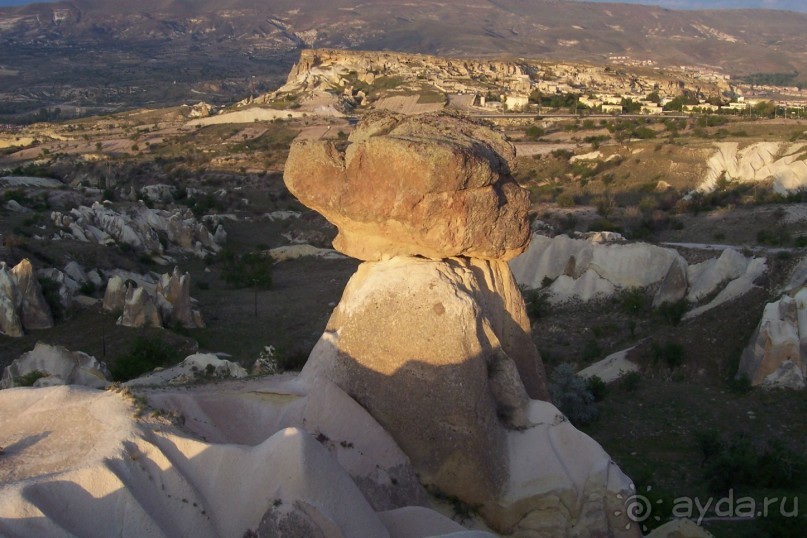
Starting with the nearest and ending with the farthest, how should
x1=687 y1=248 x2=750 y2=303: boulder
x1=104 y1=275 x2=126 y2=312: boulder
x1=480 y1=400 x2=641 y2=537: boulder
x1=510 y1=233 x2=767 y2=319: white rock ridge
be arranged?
x1=480 y1=400 x2=641 y2=537: boulder, x1=510 y1=233 x2=767 y2=319: white rock ridge, x1=687 y1=248 x2=750 y2=303: boulder, x1=104 y1=275 x2=126 y2=312: boulder

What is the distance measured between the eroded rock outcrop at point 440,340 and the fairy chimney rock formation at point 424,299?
11mm

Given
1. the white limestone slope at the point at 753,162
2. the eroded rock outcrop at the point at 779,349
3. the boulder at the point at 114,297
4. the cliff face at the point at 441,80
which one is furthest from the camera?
the cliff face at the point at 441,80

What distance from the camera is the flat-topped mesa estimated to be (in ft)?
20.3

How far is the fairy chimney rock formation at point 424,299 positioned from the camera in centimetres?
611

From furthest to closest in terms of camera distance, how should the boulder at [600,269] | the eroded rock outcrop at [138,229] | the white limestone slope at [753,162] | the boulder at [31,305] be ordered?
the white limestone slope at [753,162]
the eroded rock outcrop at [138,229]
the boulder at [600,269]
the boulder at [31,305]

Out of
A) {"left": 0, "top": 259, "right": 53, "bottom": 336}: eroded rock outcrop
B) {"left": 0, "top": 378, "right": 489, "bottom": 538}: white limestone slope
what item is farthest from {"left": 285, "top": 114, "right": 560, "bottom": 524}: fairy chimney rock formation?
{"left": 0, "top": 259, "right": 53, "bottom": 336}: eroded rock outcrop

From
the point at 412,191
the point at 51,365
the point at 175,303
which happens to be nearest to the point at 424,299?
the point at 412,191

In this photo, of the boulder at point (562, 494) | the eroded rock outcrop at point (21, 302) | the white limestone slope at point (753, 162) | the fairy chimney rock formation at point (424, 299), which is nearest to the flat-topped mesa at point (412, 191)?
the fairy chimney rock formation at point (424, 299)

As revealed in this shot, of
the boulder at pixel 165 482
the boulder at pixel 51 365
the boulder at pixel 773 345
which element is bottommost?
the boulder at pixel 51 365

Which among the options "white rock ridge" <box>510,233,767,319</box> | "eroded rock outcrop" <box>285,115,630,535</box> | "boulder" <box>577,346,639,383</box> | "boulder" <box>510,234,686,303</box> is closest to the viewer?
"eroded rock outcrop" <box>285,115,630,535</box>

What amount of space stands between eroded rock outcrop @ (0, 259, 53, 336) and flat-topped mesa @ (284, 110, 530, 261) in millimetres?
11943

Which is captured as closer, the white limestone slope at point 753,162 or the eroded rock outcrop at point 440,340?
the eroded rock outcrop at point 440,340

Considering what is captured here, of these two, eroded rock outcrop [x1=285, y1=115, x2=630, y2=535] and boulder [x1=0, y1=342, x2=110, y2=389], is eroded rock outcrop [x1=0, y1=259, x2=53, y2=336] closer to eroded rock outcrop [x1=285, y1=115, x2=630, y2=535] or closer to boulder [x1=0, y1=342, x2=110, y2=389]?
boulder [x1=0, y1=342, x2=110, y2=389]

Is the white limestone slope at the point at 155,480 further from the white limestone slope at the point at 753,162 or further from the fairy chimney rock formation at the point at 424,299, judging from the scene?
the white limestone slope at the point at 753,162
